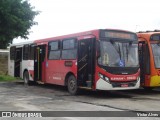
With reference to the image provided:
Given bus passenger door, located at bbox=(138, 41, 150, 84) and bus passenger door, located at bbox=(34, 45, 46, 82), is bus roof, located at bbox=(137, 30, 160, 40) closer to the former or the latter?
bus passenger door, located at bbox=(138, 41, 150, 84)

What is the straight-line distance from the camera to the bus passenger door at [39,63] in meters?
20.3

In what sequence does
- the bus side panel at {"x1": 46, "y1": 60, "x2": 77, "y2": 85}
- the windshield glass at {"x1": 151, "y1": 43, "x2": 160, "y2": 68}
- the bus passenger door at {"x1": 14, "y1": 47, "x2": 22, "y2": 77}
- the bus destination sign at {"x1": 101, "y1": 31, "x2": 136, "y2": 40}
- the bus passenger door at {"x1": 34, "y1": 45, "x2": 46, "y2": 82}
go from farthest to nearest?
the bus passenger door at {"x1": 14, "y1": 47, "x2": 22, "y2": 77}
the bus passenger door at {"x1": 34, "y1": 45, "x2": 46, "y2": 82}
the bus side panel at {"x1": 46, "y1": 60, "x2": 77, "y2": 85}
the windshield glass at {"x1": 151, "y1": 43, "x2": 160, "y2": 68}
the bus destination sign at {"x1": 101, "y1": 31, "x2": 136, "y2": 40}

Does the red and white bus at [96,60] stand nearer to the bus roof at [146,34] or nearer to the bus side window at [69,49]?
the bus side window at [69,49]

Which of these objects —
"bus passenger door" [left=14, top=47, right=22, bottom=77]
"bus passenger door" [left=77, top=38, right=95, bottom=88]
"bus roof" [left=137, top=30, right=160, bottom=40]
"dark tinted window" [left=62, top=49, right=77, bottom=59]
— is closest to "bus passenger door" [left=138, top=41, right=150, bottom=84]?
"bus roof" [left=137, top=30, right=160, bottom=40]

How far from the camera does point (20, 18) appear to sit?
29.5 meters

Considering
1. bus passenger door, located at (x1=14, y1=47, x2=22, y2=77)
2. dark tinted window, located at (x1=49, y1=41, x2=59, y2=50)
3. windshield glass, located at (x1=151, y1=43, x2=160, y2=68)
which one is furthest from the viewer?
bus passenger door, located at (x1=14, y1=47, x2=22, y2=77)

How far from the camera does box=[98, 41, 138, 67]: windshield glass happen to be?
49.6 feet

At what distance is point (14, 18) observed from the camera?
28344mm

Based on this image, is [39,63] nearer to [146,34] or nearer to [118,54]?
[118,54]

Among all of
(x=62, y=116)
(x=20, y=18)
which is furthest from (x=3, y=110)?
(x=20, y=18)

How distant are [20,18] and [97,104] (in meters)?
17.8

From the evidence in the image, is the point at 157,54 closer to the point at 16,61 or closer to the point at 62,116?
the point at 62,116

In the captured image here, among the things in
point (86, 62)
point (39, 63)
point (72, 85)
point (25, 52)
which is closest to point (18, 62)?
point (25, 52)

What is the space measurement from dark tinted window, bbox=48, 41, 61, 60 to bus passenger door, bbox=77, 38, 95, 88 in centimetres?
229
